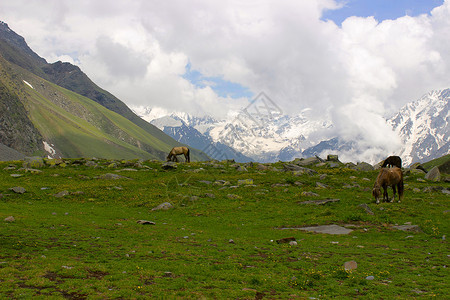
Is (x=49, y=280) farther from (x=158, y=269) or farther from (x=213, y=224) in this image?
(x=213, y=224)

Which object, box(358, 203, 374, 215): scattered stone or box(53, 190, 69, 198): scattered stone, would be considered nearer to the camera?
box(358, 203, 374, 215): scattered stone

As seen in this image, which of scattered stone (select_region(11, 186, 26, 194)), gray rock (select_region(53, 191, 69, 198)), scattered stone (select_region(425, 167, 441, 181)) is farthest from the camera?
scattered stone (select_region(425, 167, 441, 181))

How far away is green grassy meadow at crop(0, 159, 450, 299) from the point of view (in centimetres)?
1215

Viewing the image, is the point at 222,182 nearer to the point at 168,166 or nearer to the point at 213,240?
the point at 168,166

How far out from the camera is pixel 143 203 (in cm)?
3412

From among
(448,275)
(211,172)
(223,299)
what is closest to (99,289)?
(223,299)

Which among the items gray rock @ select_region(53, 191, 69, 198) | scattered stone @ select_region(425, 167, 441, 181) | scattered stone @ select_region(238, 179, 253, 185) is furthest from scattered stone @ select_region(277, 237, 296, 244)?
scattered stone @ select_region(425, 167, 441, 181)

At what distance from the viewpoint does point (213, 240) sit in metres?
21.1

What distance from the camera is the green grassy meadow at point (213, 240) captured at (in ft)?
39.9

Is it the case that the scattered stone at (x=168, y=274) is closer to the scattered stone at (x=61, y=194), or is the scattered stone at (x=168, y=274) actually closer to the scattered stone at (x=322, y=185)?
the scattered stone at (x=61, y=194)

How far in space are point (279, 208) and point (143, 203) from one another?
14.5 m

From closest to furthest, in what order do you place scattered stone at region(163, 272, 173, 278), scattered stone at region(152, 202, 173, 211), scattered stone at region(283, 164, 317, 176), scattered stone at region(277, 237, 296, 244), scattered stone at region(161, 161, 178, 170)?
scattered stone at region(163, 272, 173, 278) < scattered stone at region(277, 237, 296, 244) < scattered stone at region(152, 202, 173, 211) < scattered stone at region(283, 164, 317, 176) < scattered stone at region(161, 161, 178, 170)

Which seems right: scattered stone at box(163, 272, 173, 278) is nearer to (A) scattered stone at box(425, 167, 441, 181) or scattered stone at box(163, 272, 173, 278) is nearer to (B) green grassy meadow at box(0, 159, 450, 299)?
(B) green grassy meadow at box(0, 159, 450, 299)

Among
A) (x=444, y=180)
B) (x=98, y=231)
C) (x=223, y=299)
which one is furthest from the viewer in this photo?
(x=444, y=180)
